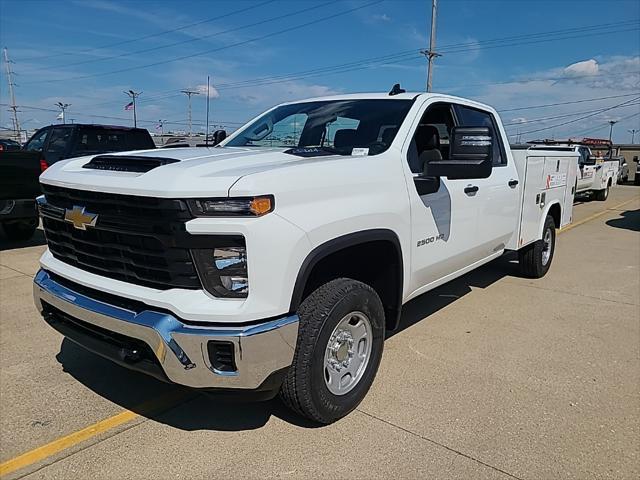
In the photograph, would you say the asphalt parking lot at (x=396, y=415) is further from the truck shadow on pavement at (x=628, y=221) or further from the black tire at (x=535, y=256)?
the truck shadow on pavement at (x=628, y=221)

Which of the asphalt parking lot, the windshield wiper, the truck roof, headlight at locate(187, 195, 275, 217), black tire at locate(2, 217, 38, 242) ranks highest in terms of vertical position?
the truck roof

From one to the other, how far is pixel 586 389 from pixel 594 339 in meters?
1.13

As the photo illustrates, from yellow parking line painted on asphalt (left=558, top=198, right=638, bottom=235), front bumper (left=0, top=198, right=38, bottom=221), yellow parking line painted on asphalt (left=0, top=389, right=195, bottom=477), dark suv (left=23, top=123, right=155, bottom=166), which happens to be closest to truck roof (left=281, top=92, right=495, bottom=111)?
yellow parking line painted on asphalt (left=0, top=389, right=195, bottom=477)

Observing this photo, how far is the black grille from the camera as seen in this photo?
246 centimetres

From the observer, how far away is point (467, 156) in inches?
138

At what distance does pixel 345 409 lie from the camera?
3164 mm

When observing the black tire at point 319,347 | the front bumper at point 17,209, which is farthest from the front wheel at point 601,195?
the black tire at point 319,347

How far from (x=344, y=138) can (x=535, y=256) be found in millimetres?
3662

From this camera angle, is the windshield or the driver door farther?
the windshield

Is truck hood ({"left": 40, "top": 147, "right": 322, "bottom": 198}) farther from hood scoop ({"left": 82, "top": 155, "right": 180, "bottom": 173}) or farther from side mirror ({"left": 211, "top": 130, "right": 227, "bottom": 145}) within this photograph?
side mirror ({"left": 211, "top": 130, "right": 227, "bottom": 145})

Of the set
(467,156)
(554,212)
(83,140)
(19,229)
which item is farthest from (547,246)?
(83,140)

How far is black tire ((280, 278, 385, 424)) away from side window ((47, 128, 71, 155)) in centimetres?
889

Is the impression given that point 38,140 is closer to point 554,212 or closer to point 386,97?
point 386,97

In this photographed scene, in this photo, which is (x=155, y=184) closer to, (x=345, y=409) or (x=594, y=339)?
(x=345, y=409)
